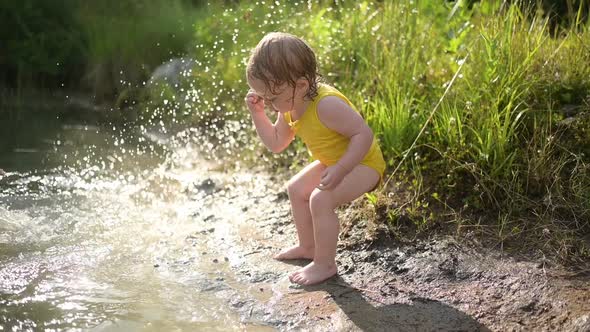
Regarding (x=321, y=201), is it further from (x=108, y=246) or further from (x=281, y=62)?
(x=108, y=246)

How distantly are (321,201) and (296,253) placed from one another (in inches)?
18.6

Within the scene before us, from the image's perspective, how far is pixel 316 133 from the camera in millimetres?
3334

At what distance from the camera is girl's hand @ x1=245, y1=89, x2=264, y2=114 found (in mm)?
3443

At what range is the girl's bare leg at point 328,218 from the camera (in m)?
3.25

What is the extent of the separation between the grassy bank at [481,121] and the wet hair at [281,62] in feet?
2.91

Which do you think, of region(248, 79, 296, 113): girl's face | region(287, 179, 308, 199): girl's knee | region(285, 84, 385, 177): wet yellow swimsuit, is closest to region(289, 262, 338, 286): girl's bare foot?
region(287, 179, 308, 199): girl's knee

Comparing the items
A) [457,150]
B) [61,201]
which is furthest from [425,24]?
[61,201]

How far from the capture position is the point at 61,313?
2963 millimetres

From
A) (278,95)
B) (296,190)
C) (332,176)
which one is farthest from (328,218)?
(278,95)

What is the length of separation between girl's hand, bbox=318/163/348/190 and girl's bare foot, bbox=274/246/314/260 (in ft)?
1.65

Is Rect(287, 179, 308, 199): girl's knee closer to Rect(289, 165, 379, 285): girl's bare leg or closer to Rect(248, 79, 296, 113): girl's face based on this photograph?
Rect(289, 165, 379, 285): girl's bare leg

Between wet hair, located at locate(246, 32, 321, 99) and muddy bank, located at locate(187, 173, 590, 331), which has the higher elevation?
wet hair, located at locate(246, 32, 321, 99)

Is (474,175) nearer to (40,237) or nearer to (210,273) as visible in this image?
(210,273)

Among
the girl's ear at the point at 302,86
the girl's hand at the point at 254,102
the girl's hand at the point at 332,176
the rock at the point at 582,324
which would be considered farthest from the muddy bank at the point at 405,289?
the girl's ear at the point at 302,86
